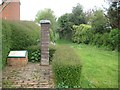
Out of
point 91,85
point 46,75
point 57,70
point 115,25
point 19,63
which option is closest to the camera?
point 57,70

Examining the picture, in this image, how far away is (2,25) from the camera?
25.7 feet

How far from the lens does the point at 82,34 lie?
61.8 ft

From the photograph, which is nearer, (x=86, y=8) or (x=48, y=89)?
(x=48, y=89)

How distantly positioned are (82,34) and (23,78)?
12686mm

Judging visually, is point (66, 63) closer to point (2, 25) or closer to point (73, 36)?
point (2, 25)

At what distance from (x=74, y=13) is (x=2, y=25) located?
1310cm

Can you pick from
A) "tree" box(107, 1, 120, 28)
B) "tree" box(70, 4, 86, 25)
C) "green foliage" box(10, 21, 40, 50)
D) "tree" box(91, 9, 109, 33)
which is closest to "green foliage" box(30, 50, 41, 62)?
"green foliage" box(10, 21, 40, 50)

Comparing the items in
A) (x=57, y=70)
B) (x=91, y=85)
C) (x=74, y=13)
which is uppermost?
(x=74, y=13)

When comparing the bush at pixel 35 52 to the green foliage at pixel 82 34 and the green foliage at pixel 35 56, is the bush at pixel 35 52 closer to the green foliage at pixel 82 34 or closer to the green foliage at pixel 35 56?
the green foliage at pixel 35 56

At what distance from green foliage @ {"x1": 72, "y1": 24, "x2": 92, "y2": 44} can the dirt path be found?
36.2ft

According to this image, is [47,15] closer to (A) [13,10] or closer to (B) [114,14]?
(A) [13,10]

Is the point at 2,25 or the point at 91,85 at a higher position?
the point at 2,25

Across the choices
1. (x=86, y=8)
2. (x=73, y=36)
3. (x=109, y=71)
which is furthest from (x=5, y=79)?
(x=86, y=8)

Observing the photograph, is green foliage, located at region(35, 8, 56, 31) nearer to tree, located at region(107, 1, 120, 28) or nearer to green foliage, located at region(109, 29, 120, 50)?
tree, located at region(107, 1, 120, 28)
